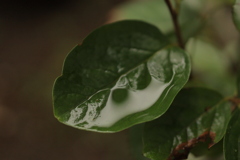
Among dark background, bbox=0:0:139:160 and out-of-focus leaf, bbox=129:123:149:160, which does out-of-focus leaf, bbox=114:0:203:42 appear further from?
dark background, bbox=0:0:139:160

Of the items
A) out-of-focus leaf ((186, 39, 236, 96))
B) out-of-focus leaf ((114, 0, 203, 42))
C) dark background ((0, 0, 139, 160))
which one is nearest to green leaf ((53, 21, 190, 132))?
out-of-focus leaf ((114, 0, 203, 42))

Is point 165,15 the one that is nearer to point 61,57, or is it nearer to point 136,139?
point 136,139

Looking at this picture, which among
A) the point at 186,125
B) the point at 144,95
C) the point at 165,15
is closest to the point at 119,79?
the point at 144,95

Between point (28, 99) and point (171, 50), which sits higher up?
point (171, 50)

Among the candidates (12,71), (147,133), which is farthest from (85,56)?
(12,71)

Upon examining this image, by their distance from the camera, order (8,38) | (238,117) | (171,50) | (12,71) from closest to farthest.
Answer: (238,117), (171,50), (12,71), (8,38)

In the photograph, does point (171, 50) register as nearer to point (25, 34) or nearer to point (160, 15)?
point (160, 15)

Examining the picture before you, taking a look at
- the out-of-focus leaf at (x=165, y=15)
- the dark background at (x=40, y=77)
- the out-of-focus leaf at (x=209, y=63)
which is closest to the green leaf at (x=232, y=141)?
the out-of-focus leaf at (x=165, y=15)
